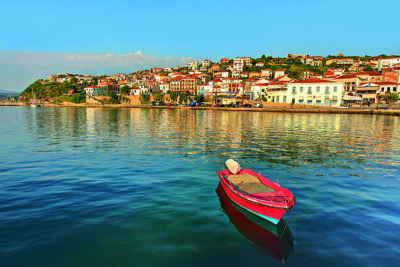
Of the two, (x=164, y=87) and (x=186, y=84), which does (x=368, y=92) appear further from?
(x=164, y=87)

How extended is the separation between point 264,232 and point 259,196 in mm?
1301

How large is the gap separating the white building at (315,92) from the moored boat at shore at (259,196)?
84.6 m

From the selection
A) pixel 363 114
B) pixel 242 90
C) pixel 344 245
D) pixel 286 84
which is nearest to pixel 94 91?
pixel 242 90

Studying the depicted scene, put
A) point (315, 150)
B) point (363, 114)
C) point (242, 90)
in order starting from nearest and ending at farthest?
point (315, 150)
point (363, 114)
point (242, 90)

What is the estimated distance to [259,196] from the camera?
9.43m

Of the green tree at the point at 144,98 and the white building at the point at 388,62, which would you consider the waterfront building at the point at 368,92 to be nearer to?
the white building at the point at 388,62

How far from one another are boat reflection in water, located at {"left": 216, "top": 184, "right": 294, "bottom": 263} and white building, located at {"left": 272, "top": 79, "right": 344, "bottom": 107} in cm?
8652

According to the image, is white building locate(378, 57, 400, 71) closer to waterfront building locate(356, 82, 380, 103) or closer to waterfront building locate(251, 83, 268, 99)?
waterfront building locate(356, 82, 380, 103)

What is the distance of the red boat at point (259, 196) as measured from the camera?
841cm

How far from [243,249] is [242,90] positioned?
123 metres

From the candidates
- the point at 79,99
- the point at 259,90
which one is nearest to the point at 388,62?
the point at 259,90

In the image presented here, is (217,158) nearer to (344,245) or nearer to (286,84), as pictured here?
(344,245)

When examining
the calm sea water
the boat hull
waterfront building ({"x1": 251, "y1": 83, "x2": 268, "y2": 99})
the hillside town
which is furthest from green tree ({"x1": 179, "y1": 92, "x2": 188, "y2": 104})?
the boat hull

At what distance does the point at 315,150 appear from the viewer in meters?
23.3
